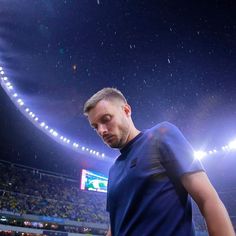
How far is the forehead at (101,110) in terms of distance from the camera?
204 cm

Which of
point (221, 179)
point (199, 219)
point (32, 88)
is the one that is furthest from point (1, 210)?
point (221, 179)

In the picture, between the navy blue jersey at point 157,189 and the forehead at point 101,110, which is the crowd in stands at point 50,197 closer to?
the forehead at point 101,110

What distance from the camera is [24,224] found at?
29125 millimetres

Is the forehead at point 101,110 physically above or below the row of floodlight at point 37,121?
below

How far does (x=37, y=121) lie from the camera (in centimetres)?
2991

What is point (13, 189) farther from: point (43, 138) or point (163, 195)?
point (163, 195)

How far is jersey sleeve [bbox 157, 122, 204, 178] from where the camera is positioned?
1711 mm

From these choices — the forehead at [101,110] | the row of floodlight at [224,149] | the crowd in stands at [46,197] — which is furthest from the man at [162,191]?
the crowd in stands at [46,197]

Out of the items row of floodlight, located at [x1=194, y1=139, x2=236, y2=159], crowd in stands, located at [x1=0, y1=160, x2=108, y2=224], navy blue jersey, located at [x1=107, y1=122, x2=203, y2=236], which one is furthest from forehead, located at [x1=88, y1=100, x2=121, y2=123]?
crowd in stands, located at [x1=0, y1=160, x2=108, y2=224]

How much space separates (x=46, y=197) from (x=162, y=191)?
34.0 metres

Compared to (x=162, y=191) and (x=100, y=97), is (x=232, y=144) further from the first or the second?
(x=162, y=191)

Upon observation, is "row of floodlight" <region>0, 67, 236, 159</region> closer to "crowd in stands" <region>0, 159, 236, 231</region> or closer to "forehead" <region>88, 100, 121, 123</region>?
"crowd in stands" <region>0, 159, 236, 231</region>

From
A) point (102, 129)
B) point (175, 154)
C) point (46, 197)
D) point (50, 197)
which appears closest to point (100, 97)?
point (102, 129)

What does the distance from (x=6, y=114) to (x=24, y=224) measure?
32.4 feet
